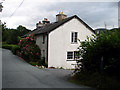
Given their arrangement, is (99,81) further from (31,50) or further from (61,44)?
(31,50)

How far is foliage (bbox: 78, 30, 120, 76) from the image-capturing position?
8445 mm

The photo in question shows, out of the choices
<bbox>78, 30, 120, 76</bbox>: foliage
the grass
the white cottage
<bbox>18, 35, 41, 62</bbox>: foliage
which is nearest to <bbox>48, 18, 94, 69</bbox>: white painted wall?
the white cottage

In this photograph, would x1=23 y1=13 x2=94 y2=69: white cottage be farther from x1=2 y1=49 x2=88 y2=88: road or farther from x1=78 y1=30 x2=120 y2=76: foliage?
x1=78 y1=30 x2=120 y2=76: foliage

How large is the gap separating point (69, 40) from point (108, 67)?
1319cm

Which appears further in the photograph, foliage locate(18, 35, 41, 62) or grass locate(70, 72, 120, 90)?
foliage locate(18, 35, 41, 62)

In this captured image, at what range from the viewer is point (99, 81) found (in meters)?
8.30

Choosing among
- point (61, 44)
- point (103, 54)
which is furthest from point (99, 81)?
point (61, 44)

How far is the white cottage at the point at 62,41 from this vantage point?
20.5m

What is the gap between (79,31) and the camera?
2245 cm

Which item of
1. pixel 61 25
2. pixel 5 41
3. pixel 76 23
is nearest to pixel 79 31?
pixel 76 23

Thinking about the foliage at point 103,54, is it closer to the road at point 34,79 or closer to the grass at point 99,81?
the grass at point 99,81

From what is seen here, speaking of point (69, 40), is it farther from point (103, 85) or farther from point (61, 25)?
point (103, 85)

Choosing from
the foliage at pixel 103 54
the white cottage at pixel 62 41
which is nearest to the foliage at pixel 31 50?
the white cottage at pixel 62 41

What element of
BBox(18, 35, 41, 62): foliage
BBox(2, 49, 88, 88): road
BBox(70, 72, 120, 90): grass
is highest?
BBox(18, 35, 41, 62): foliage
